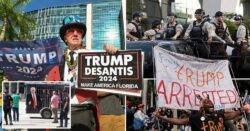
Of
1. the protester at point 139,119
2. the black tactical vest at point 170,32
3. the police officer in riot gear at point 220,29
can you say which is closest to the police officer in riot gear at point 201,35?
the police officer in riot gear at point 220,29

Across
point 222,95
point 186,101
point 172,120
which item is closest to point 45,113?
point 172,120

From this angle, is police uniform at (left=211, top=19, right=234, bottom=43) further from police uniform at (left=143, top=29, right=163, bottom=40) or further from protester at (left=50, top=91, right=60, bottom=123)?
protester at (left=50, top=91, right=60, bottom=123)

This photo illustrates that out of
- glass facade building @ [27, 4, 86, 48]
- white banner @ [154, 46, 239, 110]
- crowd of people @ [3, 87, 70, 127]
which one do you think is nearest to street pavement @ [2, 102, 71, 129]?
crowd of people @ [3, 87, 70, 127]

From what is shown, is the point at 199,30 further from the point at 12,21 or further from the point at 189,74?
the point at 12,21

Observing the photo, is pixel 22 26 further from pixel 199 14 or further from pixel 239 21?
pixel 239 21

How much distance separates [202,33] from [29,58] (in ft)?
19.7

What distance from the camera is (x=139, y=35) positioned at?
38.1ft

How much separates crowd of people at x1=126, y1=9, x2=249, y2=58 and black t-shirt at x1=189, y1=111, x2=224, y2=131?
135 inches

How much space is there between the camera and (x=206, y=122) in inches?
285

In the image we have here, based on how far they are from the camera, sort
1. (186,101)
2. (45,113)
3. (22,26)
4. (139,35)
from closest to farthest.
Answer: (45,113) → (186,101) → (22,26) → (139,35)

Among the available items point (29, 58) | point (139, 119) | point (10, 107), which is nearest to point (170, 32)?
point (139, 119)

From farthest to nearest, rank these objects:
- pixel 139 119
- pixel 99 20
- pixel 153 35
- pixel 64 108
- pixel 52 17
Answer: pixel 153 35
pixel 139 119
pixel 52 17
pixel 99 20
pixel 64 108

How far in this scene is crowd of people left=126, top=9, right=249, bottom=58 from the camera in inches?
420

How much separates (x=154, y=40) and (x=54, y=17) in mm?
3426
